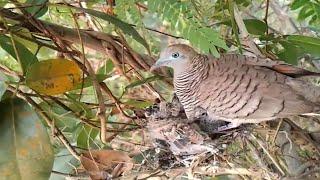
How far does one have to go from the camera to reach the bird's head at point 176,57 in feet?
2.96

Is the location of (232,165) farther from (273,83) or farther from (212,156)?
(273,83)

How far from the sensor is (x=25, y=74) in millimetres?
798

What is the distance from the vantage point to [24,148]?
0.73 metres

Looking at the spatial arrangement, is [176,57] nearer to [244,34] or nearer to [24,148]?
[244,34]

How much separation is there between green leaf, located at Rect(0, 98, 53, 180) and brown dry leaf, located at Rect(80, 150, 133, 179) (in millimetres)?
148

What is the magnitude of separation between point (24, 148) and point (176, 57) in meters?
0.30

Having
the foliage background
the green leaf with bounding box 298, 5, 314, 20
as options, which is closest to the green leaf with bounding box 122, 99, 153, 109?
the foliage background

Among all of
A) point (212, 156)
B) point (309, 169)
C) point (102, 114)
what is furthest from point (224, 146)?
point (309, 169)

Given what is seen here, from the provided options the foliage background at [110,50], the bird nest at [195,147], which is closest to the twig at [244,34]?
the foliage background at [110,50]

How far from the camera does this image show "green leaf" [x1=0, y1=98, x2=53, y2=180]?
72 centimetres

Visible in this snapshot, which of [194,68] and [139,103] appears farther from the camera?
[139,103]

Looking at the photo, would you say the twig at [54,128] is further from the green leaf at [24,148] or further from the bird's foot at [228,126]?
the bird's foot at [228,126]

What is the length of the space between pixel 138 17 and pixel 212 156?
0.28 m

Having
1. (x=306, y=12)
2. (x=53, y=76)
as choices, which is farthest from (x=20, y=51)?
(x=306, y=12)
